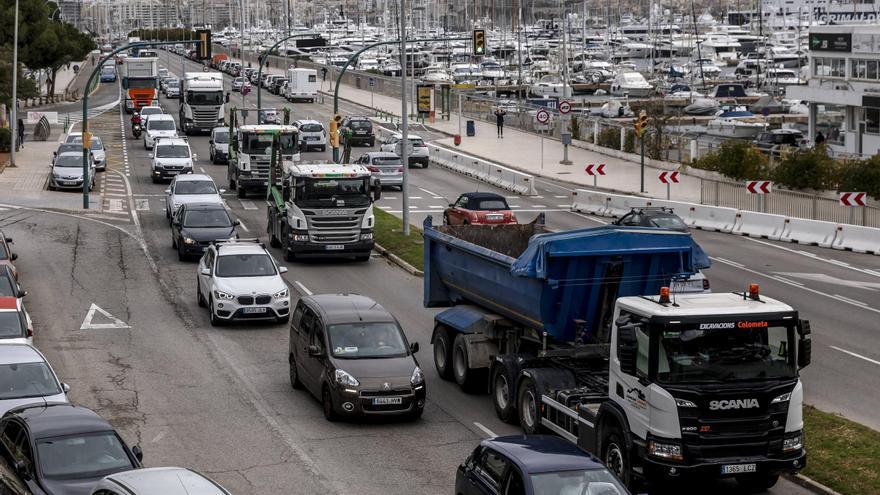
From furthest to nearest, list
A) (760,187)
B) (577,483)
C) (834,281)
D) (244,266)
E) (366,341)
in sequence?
1. (760,187)
2. (834,281)
3. (244,266)
4. (366,341)
5. (577,483)

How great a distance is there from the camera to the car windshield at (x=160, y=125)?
71.6m

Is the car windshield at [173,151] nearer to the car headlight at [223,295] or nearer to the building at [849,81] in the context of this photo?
the car headlight at [223,295]

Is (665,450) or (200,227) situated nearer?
(665,450)

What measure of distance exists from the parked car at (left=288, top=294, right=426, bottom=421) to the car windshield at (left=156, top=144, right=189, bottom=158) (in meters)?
37.1

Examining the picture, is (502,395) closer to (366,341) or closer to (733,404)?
(366,341)

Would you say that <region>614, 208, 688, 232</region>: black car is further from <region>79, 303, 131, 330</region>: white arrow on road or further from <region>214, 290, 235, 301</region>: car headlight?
<region>79, 303, 131, 330</region>: white arrow on road

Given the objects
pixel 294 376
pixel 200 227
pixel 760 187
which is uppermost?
pixel 760 187

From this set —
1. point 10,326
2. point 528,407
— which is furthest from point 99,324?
point 528,407

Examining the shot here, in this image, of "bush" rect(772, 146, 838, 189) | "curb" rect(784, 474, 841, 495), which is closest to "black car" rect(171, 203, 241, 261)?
"bush" rect(772, 146, 838, 189)

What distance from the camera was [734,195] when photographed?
165ft

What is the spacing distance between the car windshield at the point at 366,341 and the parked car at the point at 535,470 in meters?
6.73

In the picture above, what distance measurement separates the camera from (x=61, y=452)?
52.5ft

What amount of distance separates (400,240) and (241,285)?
12.5 meters

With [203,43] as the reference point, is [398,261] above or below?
below
